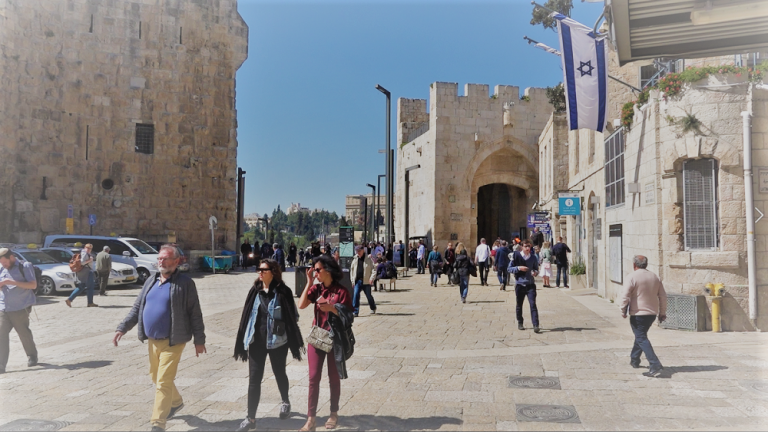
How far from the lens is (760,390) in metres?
5.98

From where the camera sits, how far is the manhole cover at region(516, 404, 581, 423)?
518 cm

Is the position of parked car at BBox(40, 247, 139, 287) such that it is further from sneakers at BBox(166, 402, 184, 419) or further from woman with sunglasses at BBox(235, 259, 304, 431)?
woman with sunglasses at BBox(235, 259, 304, 431)

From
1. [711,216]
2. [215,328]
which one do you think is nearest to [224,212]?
[215,328]

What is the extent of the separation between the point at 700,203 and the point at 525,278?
3248mm

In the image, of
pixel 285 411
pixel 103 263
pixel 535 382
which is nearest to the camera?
pixel 285 411

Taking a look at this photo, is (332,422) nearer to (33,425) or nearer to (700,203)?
(33,425)

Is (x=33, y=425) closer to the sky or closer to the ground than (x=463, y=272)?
closer to the ground

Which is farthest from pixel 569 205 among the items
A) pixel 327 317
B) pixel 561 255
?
pixel 327 317

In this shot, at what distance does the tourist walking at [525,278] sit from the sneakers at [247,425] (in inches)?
234

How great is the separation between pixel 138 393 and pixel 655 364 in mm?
5657

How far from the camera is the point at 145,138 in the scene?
26172 millimetres

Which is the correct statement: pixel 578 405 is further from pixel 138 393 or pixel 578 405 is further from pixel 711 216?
pixel 711 216

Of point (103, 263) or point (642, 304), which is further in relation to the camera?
point (103, 263)

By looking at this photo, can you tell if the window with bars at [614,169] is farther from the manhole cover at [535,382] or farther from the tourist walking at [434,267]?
the manhole cover at [535,382]
